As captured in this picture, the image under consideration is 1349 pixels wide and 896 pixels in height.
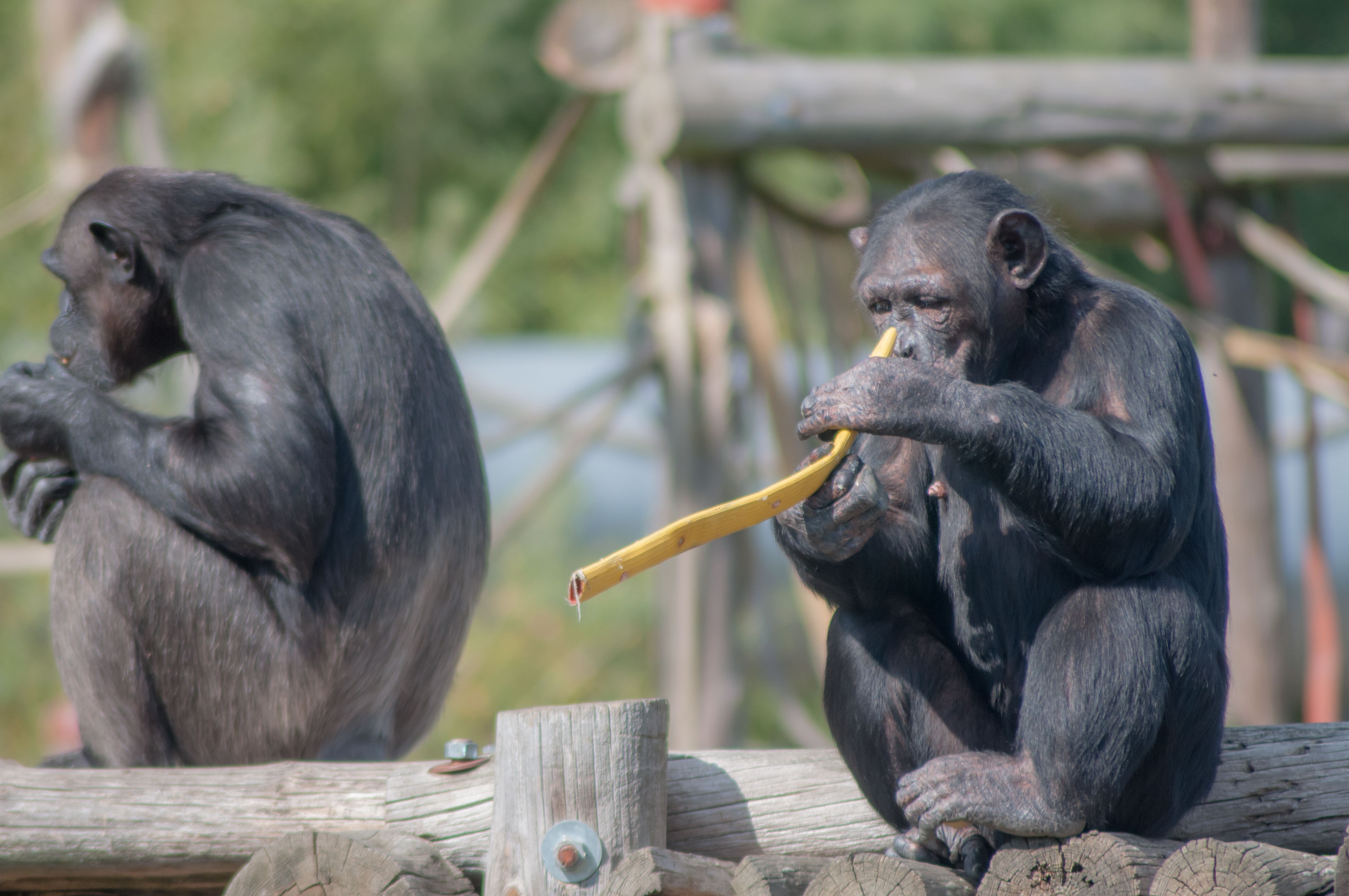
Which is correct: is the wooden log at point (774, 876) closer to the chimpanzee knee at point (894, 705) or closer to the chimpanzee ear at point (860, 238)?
the chimpanzee knee at point (894, 705)

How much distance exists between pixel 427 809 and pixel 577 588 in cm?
85

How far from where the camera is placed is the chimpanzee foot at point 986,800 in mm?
2830

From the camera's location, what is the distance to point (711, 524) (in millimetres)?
2641

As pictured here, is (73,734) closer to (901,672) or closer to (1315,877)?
(901,672)

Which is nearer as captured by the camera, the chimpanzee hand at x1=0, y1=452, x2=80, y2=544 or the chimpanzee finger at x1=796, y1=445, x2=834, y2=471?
the chimpanzee finger at x1=796, y1=445, x2=834, y2=471

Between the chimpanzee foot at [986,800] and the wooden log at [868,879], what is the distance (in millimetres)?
247

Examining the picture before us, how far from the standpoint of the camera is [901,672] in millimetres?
3117

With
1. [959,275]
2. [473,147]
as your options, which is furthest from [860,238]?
[473,147]

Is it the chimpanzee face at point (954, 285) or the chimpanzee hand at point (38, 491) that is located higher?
the chimpanzee face at point (954, 285)

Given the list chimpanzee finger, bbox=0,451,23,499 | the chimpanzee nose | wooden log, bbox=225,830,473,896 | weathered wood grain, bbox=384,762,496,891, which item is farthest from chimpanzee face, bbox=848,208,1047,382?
chimpanzee finger, bbox=0,451,23,499

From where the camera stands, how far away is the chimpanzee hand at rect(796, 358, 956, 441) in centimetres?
274

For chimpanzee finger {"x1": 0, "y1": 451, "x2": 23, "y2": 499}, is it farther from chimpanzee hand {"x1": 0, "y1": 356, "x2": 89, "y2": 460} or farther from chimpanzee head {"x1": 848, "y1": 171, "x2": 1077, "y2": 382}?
chimpanzee head {"x1": 848, "y1": 171, "x2": 1077, "y2": 382}

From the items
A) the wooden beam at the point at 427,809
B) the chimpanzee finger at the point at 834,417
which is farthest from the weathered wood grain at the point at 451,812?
the chimpanzee finger at the point at 834,417

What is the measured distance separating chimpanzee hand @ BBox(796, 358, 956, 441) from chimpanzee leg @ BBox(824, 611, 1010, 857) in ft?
1.93
